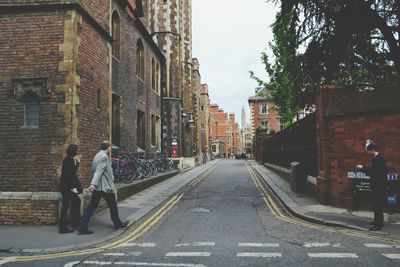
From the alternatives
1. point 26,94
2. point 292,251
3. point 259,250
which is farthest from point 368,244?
point 26,94

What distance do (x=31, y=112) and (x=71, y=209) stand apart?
8.52 feet

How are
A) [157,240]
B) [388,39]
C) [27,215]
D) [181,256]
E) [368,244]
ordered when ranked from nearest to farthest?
1. [181,256]
2. [368,244]
3. [157,240]
4. [27,215]
5. [388,39]

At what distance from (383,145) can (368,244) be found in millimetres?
3420

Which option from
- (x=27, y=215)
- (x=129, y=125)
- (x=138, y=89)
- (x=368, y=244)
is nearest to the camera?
(x=368, y=244)

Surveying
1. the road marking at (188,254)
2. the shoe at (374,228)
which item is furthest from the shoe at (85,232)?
the shoe at (374,228)

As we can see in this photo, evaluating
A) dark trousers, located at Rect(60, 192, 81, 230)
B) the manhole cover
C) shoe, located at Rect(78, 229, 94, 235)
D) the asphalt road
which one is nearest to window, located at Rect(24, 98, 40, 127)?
dark trousers, located at Rect(60, 192, 81, 230)

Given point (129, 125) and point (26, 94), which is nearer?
point (26, 94)

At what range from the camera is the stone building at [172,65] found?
29409mm

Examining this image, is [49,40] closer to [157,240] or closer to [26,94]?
[26,94]

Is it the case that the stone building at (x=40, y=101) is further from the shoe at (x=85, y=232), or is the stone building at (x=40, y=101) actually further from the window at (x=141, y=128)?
the window at (x=141, y=128)

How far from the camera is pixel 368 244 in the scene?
253 inches

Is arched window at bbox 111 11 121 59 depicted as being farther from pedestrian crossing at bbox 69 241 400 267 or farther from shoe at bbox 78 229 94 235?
pedestrian crossing at bbox 69 241 400 267

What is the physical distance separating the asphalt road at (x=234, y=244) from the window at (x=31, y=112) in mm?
3444

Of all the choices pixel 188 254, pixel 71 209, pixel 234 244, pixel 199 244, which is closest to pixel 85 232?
pixel 71 209
